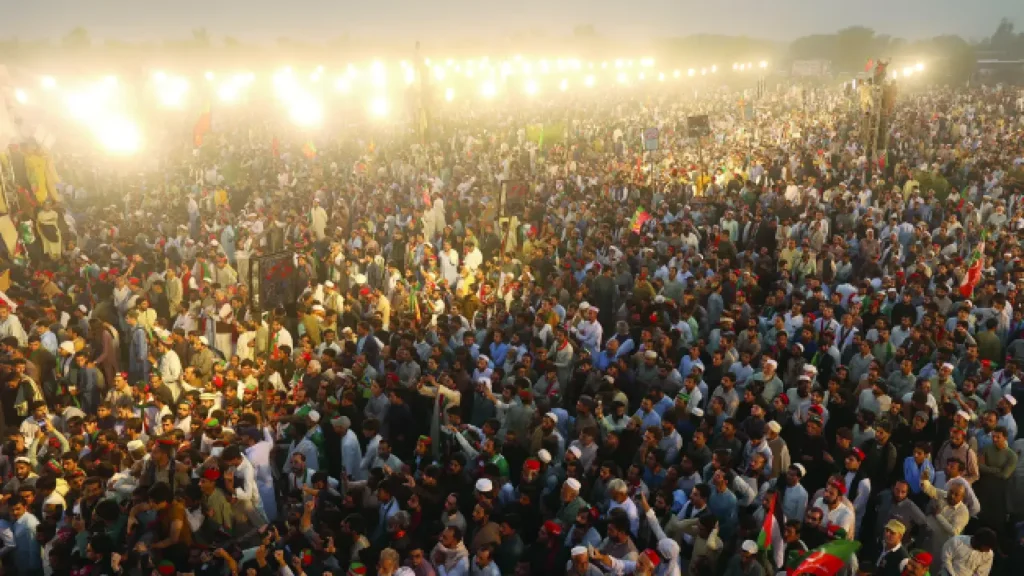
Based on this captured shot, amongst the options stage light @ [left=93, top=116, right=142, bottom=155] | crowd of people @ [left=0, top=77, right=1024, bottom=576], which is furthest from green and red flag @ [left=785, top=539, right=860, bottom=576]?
stage light @ [left=93, top=116, right=142, bottom=155]

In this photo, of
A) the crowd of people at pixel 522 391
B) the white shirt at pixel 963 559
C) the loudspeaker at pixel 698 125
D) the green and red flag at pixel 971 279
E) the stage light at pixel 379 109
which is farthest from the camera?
the stage light at pixel 379 109

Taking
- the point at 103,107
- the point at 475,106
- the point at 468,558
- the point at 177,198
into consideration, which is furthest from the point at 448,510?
the point at 475,106

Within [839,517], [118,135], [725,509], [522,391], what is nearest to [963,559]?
[839,517]

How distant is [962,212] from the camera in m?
15.0

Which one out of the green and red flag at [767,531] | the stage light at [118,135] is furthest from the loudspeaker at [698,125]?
the stage light at [118,135]

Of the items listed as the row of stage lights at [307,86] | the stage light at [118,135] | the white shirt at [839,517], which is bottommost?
the white shirt at [839,517]

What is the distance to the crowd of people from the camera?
19.2 feet

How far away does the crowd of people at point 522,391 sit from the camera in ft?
19.2

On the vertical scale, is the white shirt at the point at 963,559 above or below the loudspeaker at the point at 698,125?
below

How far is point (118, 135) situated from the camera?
79.6 feet

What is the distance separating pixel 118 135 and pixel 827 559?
25.4 meters

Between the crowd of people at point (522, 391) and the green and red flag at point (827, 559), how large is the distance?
186 millimetres

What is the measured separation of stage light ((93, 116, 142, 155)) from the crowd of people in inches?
328

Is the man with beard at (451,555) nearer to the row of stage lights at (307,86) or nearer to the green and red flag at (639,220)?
the green and red flag at (639,220)
